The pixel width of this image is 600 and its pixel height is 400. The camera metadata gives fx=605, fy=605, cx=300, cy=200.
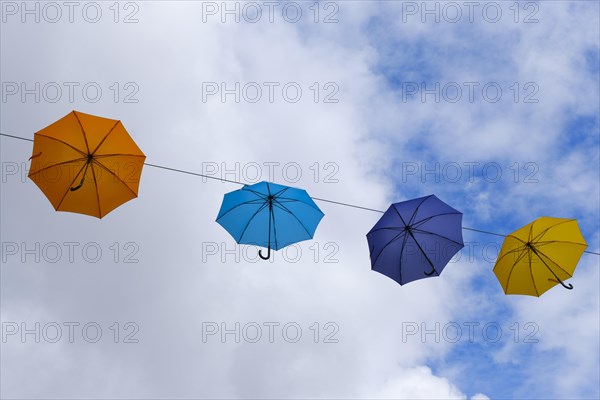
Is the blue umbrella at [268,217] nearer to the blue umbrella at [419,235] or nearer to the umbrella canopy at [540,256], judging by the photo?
the blue umbrella at [419,235]

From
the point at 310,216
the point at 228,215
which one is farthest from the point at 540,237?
the point at 228,215

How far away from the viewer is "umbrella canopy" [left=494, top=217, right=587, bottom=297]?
50.7 ft

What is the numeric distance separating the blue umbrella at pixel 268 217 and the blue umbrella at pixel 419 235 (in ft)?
5.85

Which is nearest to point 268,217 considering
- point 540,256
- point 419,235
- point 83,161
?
point 419,235

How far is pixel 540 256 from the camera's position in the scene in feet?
51.1

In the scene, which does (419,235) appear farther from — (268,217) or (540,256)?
(268,217)

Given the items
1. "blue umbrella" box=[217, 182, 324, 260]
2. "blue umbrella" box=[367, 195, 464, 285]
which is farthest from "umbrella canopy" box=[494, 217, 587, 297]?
"blue umbrella" box=[217, 182, 324, 260]

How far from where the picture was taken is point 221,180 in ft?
46.5

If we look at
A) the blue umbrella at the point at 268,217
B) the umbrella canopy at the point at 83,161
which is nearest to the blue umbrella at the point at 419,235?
the blue umbrella at the point at 268,217

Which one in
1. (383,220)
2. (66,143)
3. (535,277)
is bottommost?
(535,277)

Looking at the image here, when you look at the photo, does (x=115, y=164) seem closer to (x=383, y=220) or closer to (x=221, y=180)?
(x=221, y=180)

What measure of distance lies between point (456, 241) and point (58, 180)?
9.76 metres

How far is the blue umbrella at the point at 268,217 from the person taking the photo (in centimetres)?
1532

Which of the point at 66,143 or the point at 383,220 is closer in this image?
the point at 66,143
